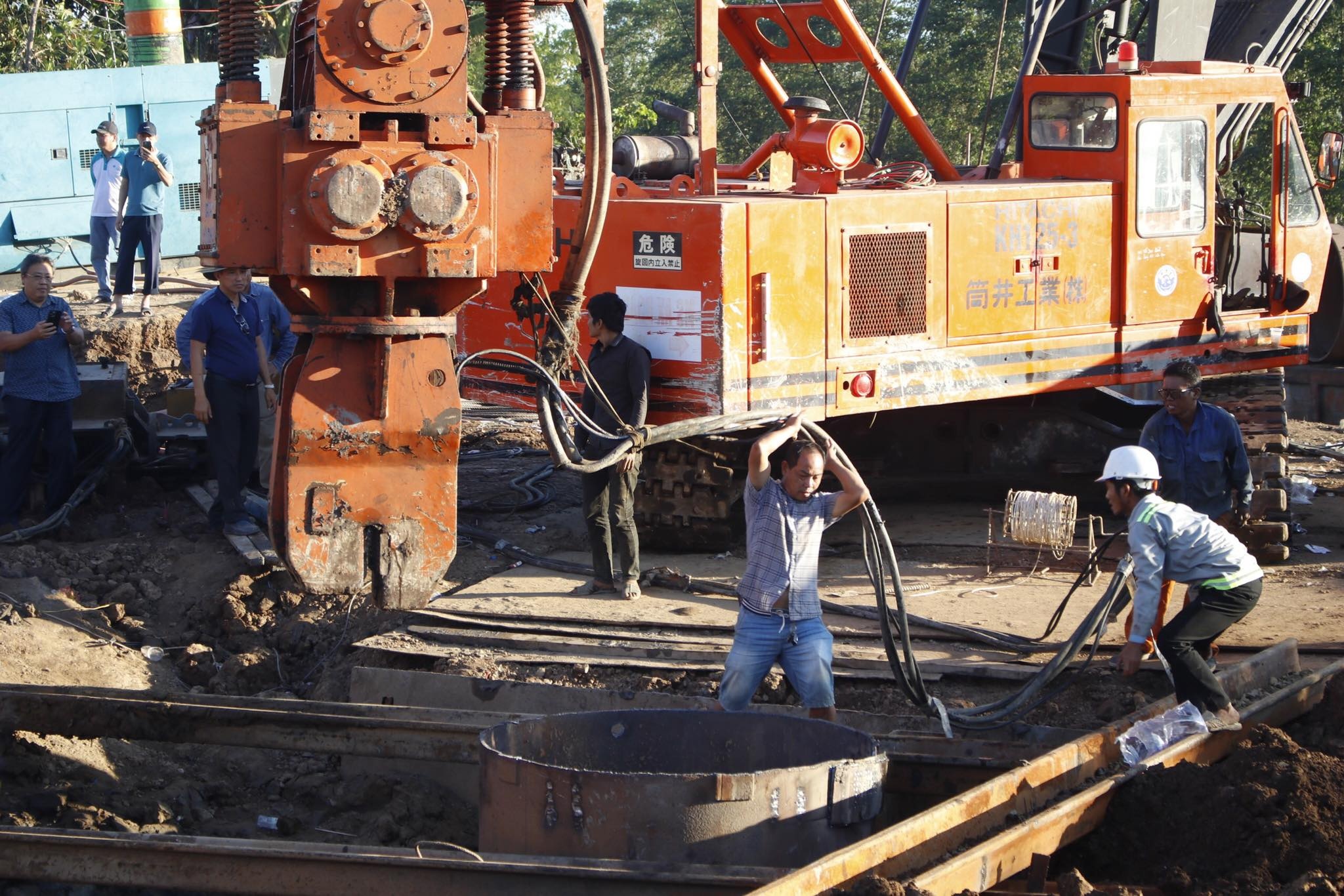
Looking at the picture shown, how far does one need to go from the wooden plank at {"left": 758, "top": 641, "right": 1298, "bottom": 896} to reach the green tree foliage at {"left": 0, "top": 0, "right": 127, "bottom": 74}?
61.3ft

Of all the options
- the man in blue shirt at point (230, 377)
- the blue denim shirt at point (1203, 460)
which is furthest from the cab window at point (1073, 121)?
the man in blue shirt at point (230, 377)

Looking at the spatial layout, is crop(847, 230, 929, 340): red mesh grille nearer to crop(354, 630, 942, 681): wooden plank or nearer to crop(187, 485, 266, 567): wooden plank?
crop(354, 630, 942, 681): wooden plank

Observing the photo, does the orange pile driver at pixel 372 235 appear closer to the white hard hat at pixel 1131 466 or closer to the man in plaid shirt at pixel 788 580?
the man in plaid shirt at pixel 788 580

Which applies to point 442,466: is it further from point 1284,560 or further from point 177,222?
point 177,222

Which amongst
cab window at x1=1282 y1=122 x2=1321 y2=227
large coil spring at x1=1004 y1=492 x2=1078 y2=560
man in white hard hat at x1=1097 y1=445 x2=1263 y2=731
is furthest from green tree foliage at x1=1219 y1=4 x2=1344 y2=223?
man in white hard hat at x1=1097 y1=445 x2=1263 y2=731

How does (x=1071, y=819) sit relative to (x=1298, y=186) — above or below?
below

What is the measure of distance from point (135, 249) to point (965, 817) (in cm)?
1272

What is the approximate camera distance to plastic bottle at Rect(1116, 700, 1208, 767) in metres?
6.71

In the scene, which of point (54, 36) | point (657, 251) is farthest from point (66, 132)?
point (657, 251)

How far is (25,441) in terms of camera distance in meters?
10.9

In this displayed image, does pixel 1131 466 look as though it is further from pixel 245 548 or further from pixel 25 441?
pixel 25 441

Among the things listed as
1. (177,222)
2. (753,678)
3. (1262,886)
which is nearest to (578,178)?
(753,678)

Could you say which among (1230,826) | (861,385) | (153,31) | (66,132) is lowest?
(1230,826)

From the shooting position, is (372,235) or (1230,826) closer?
(372,235)
